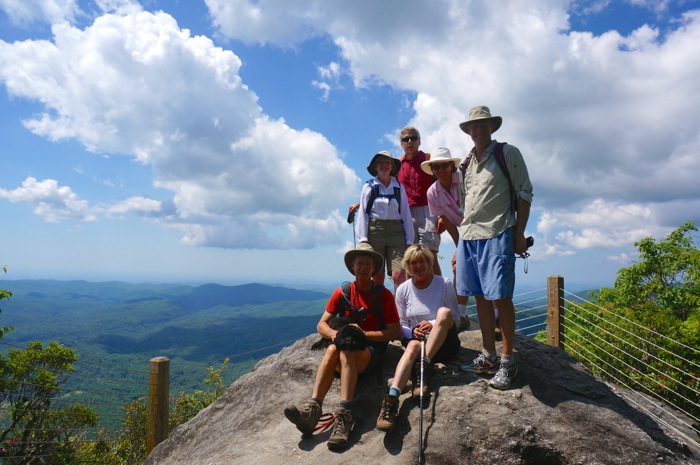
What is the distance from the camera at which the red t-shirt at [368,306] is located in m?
5.04

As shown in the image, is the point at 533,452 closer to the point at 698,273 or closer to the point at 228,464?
the point at 228,464

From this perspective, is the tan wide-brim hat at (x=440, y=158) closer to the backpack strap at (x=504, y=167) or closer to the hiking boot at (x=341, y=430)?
the backpack strap at (x=504, y=167)

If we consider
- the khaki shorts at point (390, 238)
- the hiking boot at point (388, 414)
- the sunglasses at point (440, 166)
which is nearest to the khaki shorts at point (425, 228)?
the khaki shorts at point (390, 238)

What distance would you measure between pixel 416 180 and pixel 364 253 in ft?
6.65

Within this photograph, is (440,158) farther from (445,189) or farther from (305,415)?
(305,415)

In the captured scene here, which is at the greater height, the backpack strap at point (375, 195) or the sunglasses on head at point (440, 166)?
the sunglasses on head at point (440, 166)

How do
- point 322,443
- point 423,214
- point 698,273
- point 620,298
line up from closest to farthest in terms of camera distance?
point 322,443, point 423,214, point 698,273, point 620,298

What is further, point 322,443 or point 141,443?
point 141,443

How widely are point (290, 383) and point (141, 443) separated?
15.2m

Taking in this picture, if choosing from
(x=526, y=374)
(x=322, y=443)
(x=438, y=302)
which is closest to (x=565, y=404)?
(x=526, y=374)

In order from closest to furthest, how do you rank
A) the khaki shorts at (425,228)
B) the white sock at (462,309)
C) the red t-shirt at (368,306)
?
the red t-shirt at (368,306) → the white sock at (462,309) → the khaki shorts at (425,228)

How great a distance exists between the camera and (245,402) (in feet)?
19.7

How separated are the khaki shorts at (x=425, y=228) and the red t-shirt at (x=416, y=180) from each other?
0.12 metres

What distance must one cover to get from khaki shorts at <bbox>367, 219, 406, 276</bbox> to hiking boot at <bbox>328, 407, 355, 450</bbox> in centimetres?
257
